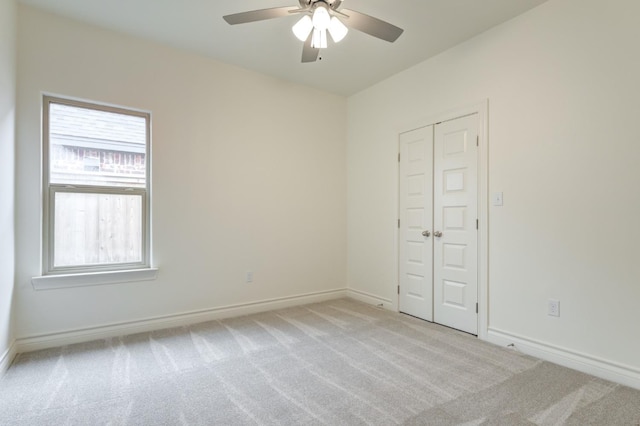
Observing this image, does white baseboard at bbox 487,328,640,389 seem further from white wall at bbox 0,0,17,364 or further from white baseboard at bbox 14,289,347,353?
white wall at bbox 0,0,17,364

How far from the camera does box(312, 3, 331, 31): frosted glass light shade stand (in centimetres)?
202

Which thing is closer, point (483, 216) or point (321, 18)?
point (321, 18)

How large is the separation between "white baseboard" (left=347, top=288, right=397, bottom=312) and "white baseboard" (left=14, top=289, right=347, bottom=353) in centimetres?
37

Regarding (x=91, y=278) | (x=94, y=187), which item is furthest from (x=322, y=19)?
(x=91, y=278)

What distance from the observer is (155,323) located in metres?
3.15

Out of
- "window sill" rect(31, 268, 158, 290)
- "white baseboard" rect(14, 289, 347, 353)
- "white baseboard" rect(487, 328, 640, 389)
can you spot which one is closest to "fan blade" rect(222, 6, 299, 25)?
"window sill" rect(31, 268, 158, 290)

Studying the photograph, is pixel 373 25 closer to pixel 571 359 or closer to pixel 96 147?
pixel 96 147

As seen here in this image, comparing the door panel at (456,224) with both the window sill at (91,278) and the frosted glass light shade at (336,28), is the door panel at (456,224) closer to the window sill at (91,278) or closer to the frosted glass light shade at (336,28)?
the frosted glass light shade at (336,28)

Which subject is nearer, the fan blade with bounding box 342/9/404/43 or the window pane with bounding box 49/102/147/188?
the fan blade with bounding box 342/9/404/43

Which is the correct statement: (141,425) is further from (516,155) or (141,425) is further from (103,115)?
(516,155)

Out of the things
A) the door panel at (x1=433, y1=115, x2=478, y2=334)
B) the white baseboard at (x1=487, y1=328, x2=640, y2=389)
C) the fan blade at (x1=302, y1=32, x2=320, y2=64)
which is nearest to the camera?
the white baseboard at (x1=487, y1=328, x2=640, y2=389)

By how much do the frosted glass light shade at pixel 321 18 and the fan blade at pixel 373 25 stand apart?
0.16 meters

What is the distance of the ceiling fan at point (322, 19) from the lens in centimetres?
205

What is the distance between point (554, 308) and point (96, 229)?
3.98 m
